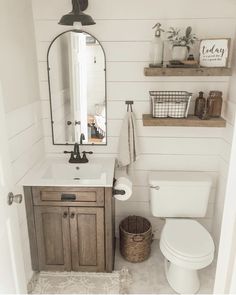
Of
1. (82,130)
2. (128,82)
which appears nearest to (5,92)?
(82,130)

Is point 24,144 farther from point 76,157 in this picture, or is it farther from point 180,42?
point 180,42

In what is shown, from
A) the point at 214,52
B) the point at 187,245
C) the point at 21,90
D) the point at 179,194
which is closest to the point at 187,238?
the point at 187,245

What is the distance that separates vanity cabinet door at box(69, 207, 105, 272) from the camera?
193 cm

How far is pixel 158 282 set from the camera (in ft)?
6.72

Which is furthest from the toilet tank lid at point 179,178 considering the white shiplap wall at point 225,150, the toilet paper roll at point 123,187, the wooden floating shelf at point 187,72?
the wooden floating shelf at point 187,72

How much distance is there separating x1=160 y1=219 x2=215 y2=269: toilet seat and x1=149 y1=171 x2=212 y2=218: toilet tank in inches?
4.4

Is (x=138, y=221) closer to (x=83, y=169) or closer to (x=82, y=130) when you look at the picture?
(x=83, y=169)

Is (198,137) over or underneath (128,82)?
underneath

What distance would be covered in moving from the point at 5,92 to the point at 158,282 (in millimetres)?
1804

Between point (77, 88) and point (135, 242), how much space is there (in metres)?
1.38

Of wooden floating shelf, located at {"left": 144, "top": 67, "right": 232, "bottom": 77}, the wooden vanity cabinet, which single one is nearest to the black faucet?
the wooden vanity cabinet

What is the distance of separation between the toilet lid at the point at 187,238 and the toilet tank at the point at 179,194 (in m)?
0.10

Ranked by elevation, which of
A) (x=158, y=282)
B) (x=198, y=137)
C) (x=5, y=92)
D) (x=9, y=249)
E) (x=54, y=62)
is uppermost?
(x=54, y=62)

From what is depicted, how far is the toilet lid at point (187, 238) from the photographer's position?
1.77 meters
